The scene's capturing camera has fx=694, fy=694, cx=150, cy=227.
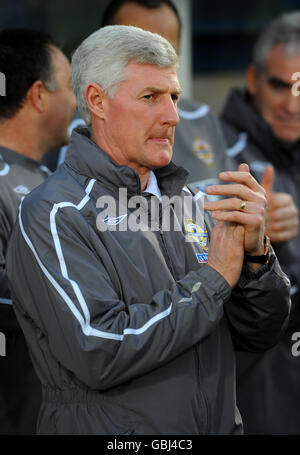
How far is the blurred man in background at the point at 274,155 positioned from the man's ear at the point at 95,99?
142 centimetres

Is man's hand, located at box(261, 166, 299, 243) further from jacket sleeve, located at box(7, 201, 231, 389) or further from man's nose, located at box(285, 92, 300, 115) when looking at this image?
jacket sleeve, located at box(7, 201, 231, 389)

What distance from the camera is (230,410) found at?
1736mm

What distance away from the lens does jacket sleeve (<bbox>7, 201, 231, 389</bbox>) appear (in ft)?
5.07

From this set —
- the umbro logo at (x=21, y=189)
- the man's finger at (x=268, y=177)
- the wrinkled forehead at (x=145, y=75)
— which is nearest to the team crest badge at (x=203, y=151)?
the man's finger at (x=268, y=177)

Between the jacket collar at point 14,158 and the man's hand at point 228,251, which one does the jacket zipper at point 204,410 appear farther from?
the jacket collar at point 14,158

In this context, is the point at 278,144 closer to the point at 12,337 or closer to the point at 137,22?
the point at 137,22

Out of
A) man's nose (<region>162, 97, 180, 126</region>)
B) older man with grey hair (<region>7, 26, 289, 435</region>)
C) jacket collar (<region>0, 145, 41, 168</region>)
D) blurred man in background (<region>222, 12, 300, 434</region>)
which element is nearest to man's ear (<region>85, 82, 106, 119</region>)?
older man with grey hair (<region>7, 26, 289, 435</region>)

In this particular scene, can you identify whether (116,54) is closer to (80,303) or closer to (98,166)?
(98,166)

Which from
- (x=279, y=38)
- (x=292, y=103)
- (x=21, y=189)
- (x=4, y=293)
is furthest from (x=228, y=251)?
(x=279, y=38)

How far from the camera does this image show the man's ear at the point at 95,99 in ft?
5.77

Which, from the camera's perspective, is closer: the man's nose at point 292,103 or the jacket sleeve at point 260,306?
the jacket sleeve at point 260,306

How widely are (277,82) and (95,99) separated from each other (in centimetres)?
179
